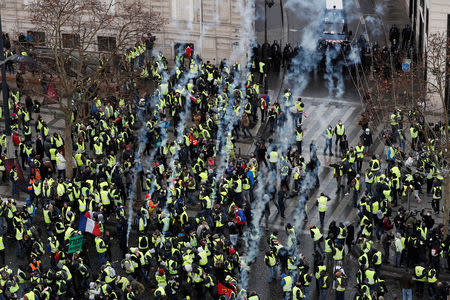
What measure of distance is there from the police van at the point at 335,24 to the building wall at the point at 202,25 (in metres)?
5.66

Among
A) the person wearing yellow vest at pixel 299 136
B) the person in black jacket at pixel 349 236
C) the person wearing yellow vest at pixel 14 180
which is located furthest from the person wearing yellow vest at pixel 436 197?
the person wearing yellow vest at pixel 14 180

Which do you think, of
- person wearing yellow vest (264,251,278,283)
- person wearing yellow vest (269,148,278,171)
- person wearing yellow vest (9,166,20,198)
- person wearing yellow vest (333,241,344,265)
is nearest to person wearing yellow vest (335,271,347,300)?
person wearing yellow vest (333,241,344,265)

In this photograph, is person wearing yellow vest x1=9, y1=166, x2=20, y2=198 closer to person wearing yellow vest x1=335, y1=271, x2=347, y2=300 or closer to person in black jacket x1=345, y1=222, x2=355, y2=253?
person in black jacket x1=345, y1=222, x2=355, y2=253

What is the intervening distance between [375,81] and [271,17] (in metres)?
14.1

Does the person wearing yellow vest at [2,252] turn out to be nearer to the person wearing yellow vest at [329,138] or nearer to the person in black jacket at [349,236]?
the person in black jacket at [349,236]

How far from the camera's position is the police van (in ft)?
191

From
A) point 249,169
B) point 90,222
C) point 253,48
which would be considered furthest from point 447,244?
point 253,48

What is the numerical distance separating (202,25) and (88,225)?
20518 millimetres

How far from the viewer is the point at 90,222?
38.2m

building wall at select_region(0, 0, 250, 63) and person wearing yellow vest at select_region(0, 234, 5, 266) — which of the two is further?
building wall at select_region(0, 0, 250, 63)

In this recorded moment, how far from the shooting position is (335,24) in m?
60.2

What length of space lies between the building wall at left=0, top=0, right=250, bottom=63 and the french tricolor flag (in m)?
19.6

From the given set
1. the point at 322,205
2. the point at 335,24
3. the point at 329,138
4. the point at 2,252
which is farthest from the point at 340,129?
the point at 2,252

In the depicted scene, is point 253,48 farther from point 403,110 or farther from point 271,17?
point 403,110
